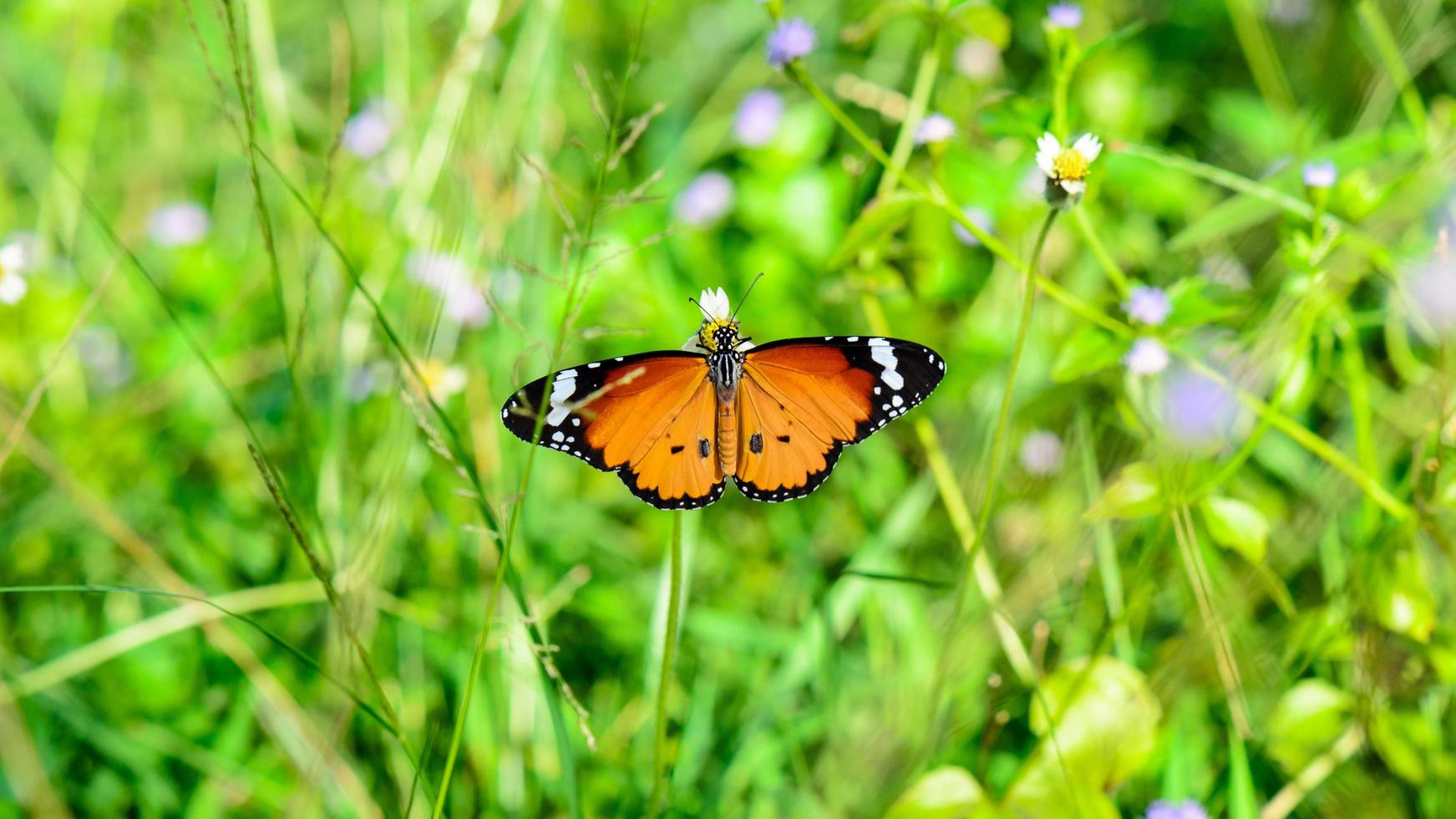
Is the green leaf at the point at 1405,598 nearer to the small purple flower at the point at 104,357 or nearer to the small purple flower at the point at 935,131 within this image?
the small purple flower at the point at 935,131

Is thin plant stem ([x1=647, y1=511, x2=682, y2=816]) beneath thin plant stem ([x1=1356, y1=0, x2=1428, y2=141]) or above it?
beneath

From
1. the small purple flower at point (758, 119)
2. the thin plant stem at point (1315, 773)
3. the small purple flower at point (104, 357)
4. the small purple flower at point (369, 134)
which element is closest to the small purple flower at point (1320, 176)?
the thin plant stem at point (1315, 773)

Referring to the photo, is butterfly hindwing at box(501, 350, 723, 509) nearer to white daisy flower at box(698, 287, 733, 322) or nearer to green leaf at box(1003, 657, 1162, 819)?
white daisy flower at box(698, 287, 733, 322)

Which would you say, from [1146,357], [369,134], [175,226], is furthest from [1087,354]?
[175,226]

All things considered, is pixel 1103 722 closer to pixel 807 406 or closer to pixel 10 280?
pixel 807 406

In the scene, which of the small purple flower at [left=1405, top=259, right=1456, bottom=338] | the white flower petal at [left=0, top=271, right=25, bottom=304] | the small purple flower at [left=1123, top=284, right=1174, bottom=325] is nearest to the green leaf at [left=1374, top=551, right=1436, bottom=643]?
the small purple flower at [left=1405, top=259, right=1456, bottom=338]

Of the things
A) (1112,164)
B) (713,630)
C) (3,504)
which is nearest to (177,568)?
(3,504)
